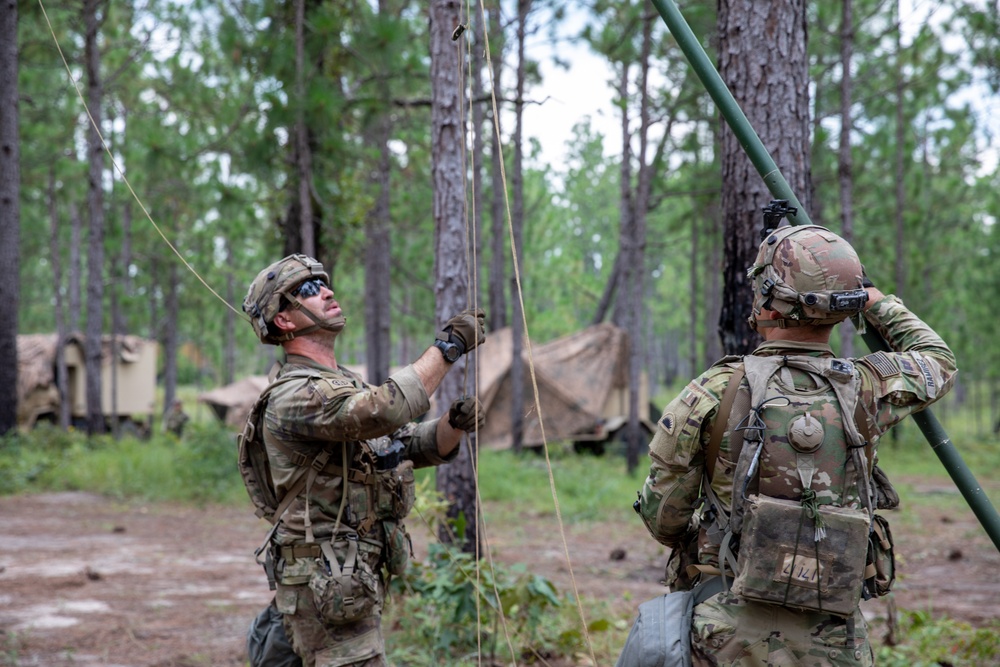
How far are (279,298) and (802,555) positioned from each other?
2.08 metres

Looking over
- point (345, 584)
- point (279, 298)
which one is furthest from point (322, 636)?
point (279, 298)

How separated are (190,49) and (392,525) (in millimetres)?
15215

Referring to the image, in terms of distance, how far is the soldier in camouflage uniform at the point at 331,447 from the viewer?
3072mm

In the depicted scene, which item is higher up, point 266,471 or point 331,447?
point 331,447

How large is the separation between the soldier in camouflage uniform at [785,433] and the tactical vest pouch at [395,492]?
1.09 m

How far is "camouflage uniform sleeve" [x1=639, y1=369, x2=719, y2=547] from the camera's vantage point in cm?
257

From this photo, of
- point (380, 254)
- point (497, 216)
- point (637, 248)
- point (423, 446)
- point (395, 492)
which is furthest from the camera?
point (380, 254)

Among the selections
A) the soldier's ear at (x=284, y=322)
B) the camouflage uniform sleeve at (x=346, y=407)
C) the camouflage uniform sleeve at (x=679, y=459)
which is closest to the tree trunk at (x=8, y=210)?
the soldier's ear at (x=284, y=322)

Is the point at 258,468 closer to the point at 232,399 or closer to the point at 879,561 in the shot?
the point at 879,561

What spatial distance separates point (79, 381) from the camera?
2141cm

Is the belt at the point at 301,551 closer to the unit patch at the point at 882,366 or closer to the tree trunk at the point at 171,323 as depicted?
the unit patch at the point at 882,366

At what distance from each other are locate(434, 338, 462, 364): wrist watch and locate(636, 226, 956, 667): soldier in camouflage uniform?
0.91m

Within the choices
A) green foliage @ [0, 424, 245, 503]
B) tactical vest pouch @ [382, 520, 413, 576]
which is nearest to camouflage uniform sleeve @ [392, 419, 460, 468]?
tactical vest pouch @ [382, 520, 413, 576]

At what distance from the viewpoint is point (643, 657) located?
2561mm
